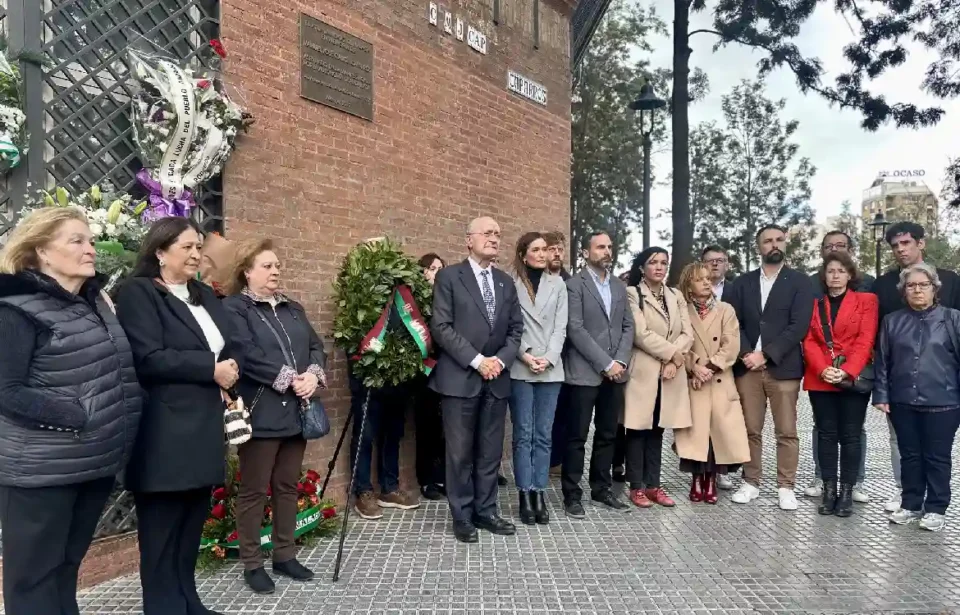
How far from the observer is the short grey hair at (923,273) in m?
5.67

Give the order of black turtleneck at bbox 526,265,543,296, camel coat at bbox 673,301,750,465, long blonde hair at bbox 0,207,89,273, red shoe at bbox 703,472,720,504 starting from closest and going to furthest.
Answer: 1. long blonde hair at bbox 0,207,89,273
2. black turtleneck at bbox 526,265,543,296
3. camel coat at bbox 673,301,750,465
4. red shoe at bbox 703,472,720,504

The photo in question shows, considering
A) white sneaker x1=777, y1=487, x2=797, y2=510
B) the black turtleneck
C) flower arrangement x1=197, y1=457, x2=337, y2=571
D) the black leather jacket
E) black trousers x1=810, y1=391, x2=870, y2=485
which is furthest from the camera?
white sneaker x1=777, y1=487, x2=797, y2=510

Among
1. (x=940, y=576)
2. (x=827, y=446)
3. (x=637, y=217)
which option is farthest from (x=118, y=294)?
(x=637, y=217)

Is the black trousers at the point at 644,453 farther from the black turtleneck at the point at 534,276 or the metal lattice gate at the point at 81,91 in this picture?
the metal lattice gate at the point at 81,91

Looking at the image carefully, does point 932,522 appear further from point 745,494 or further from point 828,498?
point 745,494

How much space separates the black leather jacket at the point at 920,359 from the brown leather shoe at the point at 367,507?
4.07 meters

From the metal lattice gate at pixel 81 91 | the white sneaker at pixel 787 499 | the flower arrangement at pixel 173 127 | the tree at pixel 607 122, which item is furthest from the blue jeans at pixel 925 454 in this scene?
the tree at pixel 607 122

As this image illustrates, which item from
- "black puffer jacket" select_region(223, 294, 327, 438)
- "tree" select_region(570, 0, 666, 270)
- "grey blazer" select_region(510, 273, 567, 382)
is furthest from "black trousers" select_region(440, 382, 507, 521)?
"tree" select_region(570, 0, 666, 270)

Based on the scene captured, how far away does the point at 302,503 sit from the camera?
516 cm

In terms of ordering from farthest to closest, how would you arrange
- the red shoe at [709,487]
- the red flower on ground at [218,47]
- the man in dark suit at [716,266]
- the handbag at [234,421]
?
1. the man in dark suit at [716,266]
2. the red shoe at [709,487]
3. the red flower on ground at [218,47]
4. the handbag at [234,421]

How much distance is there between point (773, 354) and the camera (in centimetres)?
620

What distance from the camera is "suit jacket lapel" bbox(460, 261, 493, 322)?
5.38 m

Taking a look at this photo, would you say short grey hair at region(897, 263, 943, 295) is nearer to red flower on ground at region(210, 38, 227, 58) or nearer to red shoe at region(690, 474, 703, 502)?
red shoe at region(690, 474, 703, 502)

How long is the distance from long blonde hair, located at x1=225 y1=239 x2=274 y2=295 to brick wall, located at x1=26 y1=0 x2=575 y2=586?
33.4 inches
